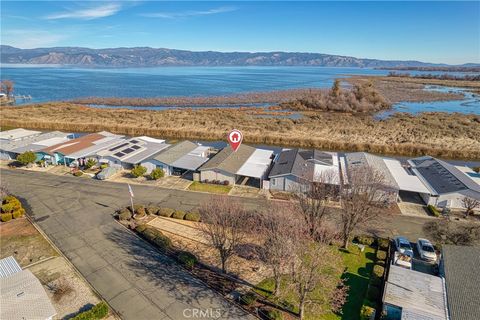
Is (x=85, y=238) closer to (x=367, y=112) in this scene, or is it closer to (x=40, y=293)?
(x=40, y=293)

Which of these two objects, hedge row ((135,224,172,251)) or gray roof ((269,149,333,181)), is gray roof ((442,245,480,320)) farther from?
hedge row ((135,224,172,251))

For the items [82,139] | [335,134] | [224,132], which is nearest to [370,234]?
[335,134]

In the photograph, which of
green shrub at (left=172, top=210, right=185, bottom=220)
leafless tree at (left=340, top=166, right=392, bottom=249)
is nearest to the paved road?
green shrub at (left=172, top=210, right=185, bottom=220)

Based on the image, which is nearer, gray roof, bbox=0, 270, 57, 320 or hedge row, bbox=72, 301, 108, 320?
gray roof, bbox=0, 270, 57, 320

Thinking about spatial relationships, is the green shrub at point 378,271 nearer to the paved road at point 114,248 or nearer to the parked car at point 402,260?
the parked car at point 402,260

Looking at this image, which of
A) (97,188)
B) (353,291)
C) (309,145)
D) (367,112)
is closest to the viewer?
(353,291)

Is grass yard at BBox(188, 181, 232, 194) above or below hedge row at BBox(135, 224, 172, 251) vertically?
above

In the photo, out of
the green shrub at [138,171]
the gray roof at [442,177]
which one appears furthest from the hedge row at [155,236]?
the gray roof at [442,177]
